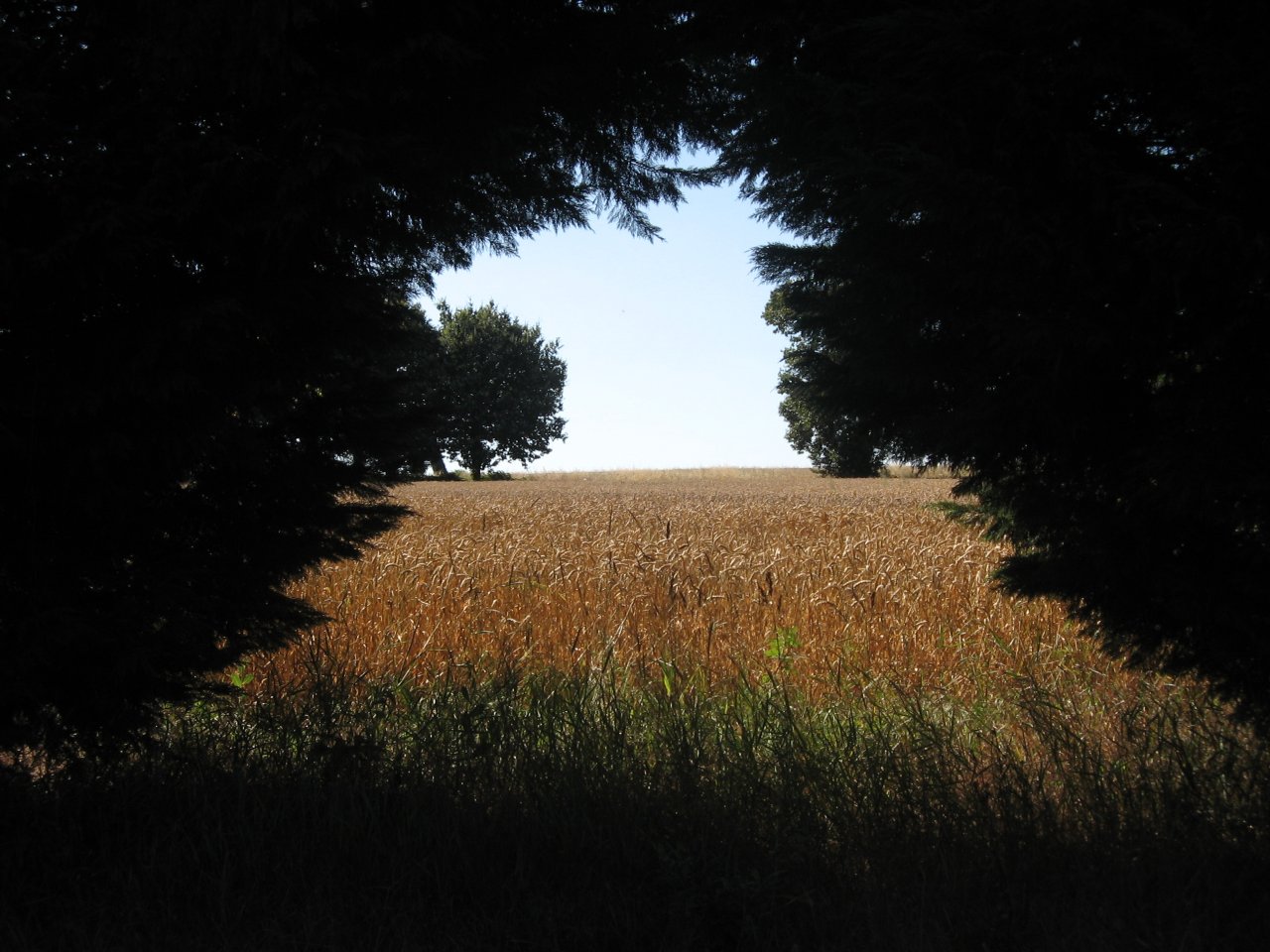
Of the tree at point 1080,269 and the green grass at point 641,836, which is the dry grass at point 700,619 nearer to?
the green grass at point 641,836

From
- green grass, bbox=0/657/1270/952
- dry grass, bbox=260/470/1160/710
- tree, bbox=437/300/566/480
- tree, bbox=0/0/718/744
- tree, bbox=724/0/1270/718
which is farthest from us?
tree, bbox=437/300/566/480

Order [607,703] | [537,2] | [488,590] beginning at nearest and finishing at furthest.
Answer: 1. [537,2]
2. [607,703]
3. [488,590]

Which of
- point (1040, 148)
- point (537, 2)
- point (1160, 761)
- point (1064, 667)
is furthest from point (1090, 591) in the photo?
point (537, 2)

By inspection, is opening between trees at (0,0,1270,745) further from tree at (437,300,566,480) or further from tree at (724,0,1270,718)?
tree at (437,300,566,480)

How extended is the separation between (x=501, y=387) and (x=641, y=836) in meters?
55.6

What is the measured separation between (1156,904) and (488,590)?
5.10 metres

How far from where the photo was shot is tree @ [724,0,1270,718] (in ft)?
9.22

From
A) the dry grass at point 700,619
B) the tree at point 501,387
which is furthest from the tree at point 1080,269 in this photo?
the tree at point 501,387

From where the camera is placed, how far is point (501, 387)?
5750cm

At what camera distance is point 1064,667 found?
5.39m

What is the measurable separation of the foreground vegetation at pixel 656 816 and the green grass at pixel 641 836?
0.01 m

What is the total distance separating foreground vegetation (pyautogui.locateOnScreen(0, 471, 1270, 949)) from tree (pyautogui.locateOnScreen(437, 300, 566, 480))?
168ft

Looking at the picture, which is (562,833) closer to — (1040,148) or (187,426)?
(187,426)

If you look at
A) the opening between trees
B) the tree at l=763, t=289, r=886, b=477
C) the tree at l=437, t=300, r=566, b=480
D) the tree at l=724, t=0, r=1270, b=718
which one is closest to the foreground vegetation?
the opening between trees
